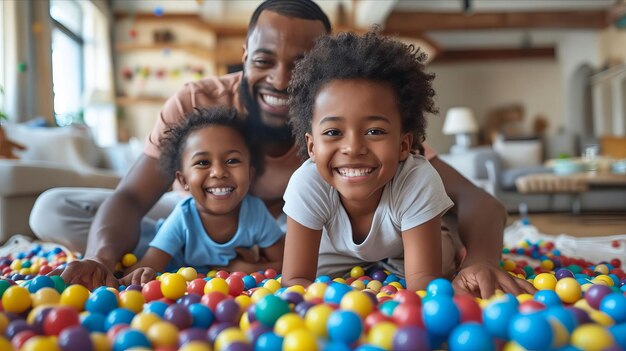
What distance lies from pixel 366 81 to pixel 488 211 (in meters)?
0.51

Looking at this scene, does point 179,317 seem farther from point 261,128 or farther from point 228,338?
point 261,128

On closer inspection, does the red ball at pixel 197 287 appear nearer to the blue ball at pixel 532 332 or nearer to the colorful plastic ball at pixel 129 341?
the colorful plastic ball at pixel 129 341

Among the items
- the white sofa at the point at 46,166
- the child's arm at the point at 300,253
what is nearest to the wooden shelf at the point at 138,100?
the white sofa at the point at 46,166

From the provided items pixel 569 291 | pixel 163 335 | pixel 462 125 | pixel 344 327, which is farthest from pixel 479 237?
pixel 462 125

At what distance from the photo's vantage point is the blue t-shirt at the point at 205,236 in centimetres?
145

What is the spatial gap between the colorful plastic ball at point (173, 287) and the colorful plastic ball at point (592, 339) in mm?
634

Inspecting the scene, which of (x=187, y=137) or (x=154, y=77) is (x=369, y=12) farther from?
(x=187, y=137)

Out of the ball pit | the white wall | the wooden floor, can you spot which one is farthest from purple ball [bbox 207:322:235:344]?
the white wall

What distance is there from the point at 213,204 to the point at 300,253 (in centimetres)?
40

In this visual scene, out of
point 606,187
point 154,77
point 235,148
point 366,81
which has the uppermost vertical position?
point 154,77

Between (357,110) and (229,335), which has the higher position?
(357,110)

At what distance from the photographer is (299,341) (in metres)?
0.61

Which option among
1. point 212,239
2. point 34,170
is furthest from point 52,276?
point 34,170

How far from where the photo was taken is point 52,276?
1052 mm
